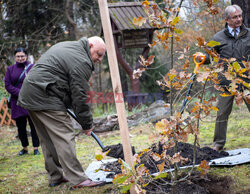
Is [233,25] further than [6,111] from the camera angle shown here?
No

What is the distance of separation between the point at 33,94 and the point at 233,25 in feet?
8.36

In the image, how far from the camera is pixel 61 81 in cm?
288

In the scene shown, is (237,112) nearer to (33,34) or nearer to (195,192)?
(195,192)

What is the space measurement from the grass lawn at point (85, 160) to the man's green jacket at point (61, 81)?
74cm

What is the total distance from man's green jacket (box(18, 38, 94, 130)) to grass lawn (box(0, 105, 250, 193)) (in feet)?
2.44

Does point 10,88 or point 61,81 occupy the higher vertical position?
point 61,81

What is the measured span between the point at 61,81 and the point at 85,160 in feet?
6.26

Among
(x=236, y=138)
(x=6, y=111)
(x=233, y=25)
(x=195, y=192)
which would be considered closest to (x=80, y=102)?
(x=195, y=192)

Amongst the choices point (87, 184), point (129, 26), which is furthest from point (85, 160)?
point (129, 26)

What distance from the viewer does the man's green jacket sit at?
282cm

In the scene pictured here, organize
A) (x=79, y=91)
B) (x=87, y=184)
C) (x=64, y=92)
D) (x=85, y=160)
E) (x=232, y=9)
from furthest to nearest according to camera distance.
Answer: (x=85, y=160) < (x=232, y=9) < (x=87, y=184) < (x=64, y=92) < (x=79, y=91)

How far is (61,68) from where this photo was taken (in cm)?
288

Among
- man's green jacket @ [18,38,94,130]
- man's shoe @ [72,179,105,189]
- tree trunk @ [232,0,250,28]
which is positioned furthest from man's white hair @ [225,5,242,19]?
man's shoe @ [72,179,105,189]

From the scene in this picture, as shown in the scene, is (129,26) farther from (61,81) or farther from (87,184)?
(87,184)
